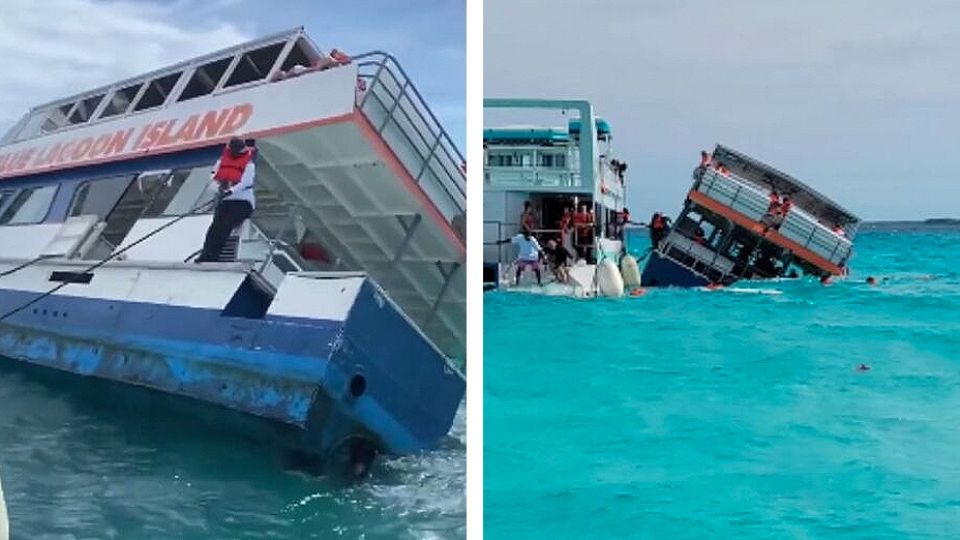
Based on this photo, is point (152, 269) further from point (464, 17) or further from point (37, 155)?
point (464, 17)

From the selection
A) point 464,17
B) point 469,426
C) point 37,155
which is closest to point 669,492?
point 469,426

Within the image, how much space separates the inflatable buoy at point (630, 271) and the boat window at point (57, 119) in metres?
1.59

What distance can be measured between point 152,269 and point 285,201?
0.25 m

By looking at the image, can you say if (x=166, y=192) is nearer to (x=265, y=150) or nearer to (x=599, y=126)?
(x=265, y=150)

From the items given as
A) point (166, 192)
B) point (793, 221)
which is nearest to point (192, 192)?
point (166, 192)

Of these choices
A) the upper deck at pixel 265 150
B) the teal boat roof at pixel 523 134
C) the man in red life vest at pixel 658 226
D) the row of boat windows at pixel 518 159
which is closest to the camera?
the upper deck at pixel 265 150

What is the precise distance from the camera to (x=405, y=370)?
1922 millimetres

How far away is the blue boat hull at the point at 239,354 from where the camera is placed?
5.90 feet

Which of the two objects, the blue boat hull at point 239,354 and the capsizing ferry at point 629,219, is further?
the capsizing ferry at point 629,219

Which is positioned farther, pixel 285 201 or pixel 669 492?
pixel 669 492

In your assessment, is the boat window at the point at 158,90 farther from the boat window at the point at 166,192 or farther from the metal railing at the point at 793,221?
the metal railing at the point at 793,221

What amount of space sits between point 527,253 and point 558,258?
0.16 metres

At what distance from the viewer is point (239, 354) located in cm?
179

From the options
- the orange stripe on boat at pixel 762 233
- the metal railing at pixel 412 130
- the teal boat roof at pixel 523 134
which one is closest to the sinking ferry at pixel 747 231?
the orange stripe on boat at pixel 762 233
